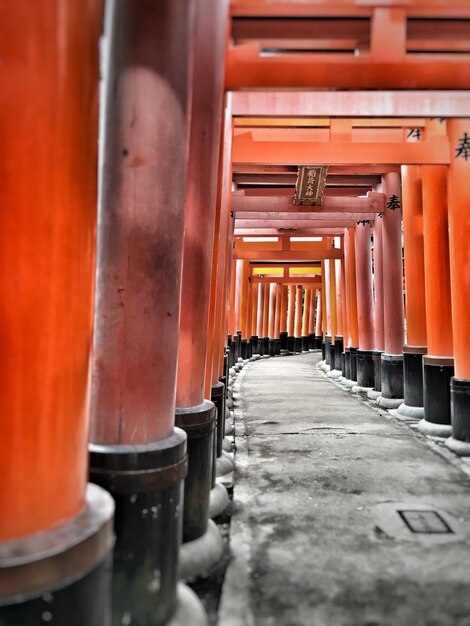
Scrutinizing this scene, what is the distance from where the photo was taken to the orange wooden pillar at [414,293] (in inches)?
301

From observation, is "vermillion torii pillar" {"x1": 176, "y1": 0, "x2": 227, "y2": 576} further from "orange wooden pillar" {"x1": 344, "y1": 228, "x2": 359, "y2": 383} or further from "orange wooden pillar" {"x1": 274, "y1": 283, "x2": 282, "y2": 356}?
"orange wooden pillar" {"x1": 274, "y1": 283, "x2": 282, "y2": 356}

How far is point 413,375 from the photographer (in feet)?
25.1

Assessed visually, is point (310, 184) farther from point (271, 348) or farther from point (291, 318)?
point (291, 318)

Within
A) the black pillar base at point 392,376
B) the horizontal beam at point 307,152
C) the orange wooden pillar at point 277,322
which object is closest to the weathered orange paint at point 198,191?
the horizontal beam at point 307,152

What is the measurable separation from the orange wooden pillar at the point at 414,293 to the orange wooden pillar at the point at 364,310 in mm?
3023

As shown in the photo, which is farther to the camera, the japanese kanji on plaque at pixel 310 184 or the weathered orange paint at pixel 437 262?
the japanese kanji on plaque at pixel 310 184

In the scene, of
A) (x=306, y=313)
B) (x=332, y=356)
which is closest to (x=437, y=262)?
(x=332, y=356)

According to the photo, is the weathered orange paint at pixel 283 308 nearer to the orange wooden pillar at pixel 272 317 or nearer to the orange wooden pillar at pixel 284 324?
the orange wooden pillar at pixel 284 324

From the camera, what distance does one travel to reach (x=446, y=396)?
632 cm

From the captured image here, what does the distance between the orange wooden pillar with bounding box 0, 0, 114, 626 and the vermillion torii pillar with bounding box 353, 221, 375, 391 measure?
33.3 ft

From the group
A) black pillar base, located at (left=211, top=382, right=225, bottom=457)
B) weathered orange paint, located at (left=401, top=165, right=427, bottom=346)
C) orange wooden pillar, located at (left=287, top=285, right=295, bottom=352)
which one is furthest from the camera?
orange wooden pillar, located at (left=287, top=285, right=295, bottom=352)

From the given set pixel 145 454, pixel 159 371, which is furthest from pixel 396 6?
Result: pixel 145 454

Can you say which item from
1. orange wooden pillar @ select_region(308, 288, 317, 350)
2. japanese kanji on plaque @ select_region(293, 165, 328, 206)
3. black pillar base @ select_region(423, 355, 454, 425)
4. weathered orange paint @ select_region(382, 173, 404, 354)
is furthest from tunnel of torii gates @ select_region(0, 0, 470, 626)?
orange wooden pillar @ select_region(308, 288, 317, 350)

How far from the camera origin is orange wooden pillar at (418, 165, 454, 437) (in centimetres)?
634
